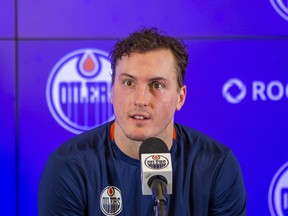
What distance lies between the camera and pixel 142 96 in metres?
1.39

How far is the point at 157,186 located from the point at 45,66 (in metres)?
1.30

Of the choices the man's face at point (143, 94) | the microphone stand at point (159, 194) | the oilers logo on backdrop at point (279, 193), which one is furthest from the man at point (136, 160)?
the oilers logo on backdrop at point (279, 193)

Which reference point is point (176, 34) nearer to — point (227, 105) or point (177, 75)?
point (227, 105)

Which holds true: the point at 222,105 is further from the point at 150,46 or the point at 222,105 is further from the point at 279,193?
the point at 150,46

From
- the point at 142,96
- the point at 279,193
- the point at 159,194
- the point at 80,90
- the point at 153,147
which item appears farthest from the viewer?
the point at 279,193

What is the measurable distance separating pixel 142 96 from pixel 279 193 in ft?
3.71

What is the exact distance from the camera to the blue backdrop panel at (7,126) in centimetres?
216

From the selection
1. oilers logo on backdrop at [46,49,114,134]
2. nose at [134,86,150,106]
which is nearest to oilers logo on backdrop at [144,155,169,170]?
nose at [134,86,150,106]

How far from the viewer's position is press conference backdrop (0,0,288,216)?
2.17m

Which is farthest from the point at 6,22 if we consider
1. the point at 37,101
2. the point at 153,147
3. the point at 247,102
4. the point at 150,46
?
the point at 153,147

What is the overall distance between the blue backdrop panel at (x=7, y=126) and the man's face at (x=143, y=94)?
0.81m

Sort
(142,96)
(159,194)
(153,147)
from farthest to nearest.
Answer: (142,96) → (153,147) → (159,194)

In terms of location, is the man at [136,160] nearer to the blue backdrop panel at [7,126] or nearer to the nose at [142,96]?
the nose at [142,96]

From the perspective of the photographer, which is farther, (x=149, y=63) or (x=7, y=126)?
(x=7, y=126)
